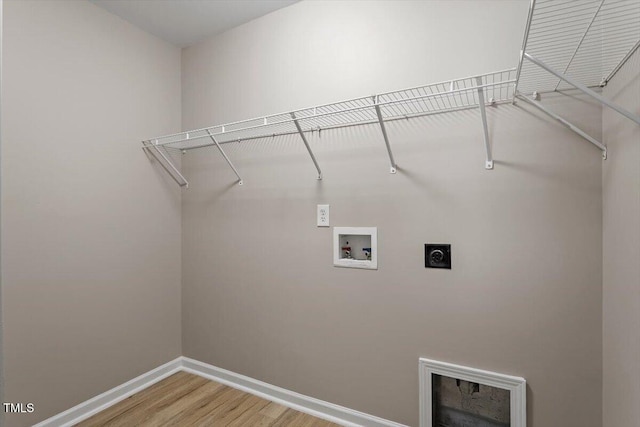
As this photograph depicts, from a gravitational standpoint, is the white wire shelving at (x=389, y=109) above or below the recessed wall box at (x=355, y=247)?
above

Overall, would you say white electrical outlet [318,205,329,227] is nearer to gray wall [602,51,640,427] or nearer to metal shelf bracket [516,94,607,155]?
metal shelf bracket [516,94,607,155]

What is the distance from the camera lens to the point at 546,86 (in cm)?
133

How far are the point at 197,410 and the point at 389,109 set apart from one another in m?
2.01

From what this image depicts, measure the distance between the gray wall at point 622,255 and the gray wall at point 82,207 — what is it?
2.46 metres

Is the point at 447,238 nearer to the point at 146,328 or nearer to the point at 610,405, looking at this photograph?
the point at 610,405

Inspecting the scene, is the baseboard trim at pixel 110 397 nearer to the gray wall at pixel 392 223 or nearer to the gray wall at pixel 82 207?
the gray wall at pixel 82 207

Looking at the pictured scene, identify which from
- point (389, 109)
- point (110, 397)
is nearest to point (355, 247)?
point (389, 109)

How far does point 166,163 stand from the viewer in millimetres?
2365

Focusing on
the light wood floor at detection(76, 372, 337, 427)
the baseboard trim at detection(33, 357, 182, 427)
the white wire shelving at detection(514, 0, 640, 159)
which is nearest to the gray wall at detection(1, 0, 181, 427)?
the baseboard trim at detection(33, 357, 182, 427)

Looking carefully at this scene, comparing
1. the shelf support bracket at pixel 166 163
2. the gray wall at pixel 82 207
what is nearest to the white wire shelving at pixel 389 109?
the shelf support bracket at pixel 166 163

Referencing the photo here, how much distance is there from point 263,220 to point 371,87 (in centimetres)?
101

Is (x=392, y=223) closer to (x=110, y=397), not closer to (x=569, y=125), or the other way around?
(x=569, y=125)

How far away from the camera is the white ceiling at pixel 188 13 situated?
77.2 inches

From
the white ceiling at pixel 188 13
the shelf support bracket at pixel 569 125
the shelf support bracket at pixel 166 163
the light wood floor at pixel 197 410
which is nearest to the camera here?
the shelf support bracket at pixel 569 125
